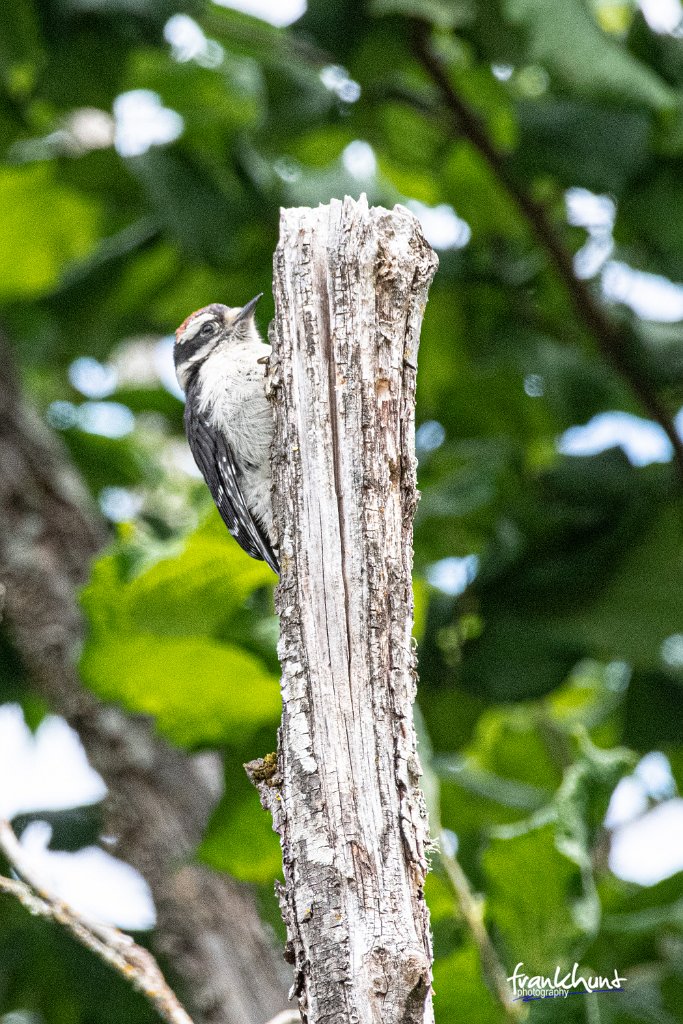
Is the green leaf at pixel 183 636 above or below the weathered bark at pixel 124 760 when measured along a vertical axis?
above

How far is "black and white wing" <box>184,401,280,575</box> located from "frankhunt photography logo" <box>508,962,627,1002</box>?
4.92 feet

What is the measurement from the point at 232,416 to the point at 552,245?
1.63 meters

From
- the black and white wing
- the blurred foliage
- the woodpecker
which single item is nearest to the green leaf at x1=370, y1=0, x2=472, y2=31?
the blurred foliage

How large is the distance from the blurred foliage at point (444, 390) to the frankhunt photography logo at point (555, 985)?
5cm

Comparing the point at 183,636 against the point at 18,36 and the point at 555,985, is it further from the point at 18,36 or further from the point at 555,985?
the point at 18,36

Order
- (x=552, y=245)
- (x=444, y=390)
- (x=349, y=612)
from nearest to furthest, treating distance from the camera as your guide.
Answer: (x=349, y=612), (x=552, y=245), (x=444, y=390)

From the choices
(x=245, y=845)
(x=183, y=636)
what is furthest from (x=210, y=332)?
(x=245, y=845)

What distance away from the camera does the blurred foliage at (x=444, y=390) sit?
373cm

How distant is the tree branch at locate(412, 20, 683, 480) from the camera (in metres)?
4.70

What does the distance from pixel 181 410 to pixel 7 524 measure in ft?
4.68

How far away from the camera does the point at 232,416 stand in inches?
170

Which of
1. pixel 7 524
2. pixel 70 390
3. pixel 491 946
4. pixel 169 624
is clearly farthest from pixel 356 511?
pixel 70 390

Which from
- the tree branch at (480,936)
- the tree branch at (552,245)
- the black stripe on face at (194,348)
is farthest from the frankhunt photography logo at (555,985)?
the black stripe on face at (194,348)

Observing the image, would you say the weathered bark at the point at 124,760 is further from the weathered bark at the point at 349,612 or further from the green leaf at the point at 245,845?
the weathered bark at the point at 349,612
